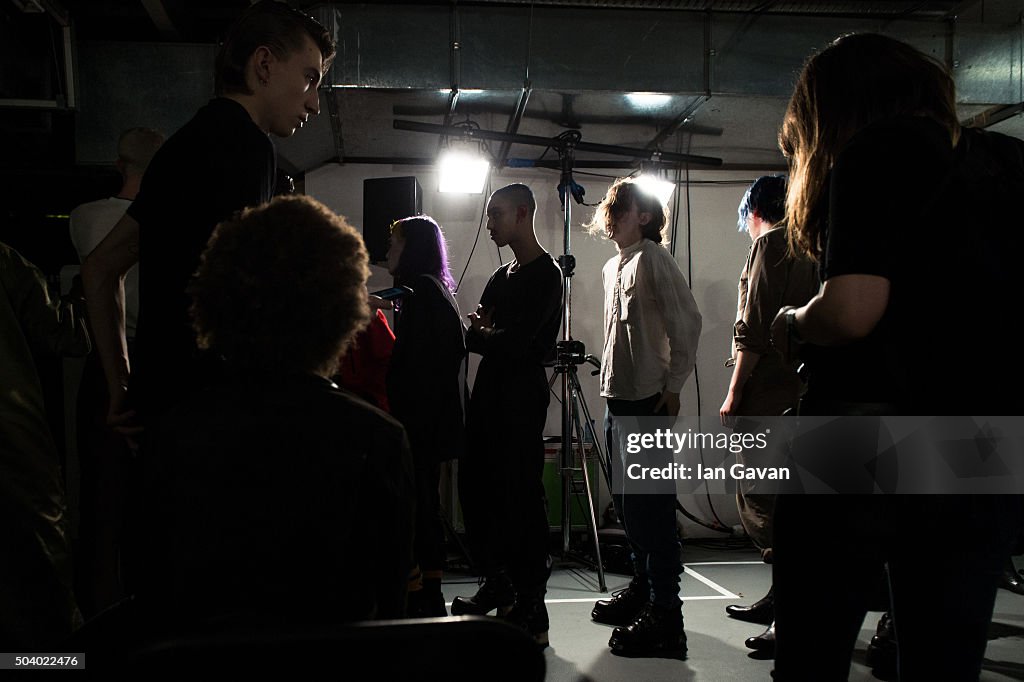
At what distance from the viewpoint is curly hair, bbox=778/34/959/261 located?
109 centimetres

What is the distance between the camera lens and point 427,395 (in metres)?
2.75

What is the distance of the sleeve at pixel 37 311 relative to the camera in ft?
6.94

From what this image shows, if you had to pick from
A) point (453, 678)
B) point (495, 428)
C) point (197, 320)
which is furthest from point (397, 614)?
point (495, 428)

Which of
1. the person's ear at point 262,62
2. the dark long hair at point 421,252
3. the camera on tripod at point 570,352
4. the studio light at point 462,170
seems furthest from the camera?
the studio light at point 462,170

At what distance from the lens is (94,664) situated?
0.77 m

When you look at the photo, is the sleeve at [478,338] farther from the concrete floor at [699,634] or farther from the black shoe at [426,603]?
the concrete floor at [699,634]

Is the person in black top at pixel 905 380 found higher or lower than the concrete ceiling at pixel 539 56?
lower

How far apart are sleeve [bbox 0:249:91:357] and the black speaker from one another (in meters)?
2.63

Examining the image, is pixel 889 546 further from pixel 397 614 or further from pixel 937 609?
pixel 397 614

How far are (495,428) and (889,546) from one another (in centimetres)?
184

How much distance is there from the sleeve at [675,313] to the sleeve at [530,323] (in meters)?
0.38

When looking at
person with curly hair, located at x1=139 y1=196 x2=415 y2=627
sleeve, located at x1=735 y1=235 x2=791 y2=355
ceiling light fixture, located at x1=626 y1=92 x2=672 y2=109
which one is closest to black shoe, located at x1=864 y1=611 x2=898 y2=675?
sleeve, located at x1=735 y1=235 x2=791 y2=355

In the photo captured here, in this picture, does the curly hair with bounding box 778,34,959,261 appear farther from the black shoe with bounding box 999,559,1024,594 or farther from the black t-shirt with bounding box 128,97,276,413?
the black shoe with bounding box 999,559,1024,594

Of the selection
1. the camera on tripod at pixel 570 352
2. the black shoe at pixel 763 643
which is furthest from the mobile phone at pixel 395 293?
the black shoe at pixel 763 643
